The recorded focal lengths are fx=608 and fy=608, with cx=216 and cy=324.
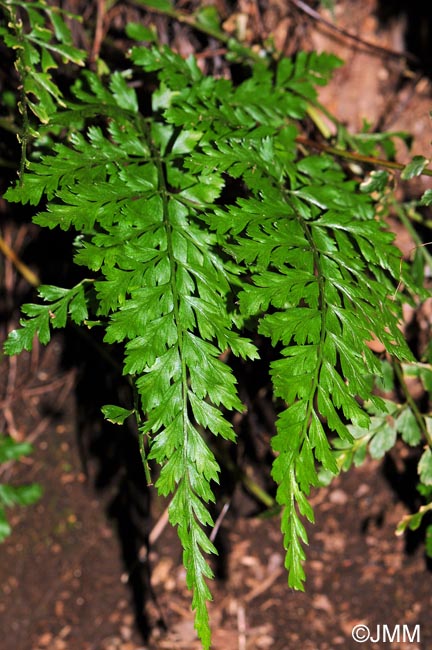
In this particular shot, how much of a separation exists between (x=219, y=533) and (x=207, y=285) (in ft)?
4.52

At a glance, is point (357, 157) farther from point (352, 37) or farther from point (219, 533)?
point (219, 533)

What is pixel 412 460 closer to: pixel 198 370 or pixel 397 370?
pixel 397 370

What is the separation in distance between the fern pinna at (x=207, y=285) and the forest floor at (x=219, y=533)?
759mm

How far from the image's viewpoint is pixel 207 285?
152cm

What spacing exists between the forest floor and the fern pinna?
0.76 meters

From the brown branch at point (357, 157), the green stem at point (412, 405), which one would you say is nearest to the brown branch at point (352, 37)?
the brown branch at point (357, 157)

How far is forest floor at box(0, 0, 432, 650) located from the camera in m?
2.36

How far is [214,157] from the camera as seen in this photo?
1628 mm

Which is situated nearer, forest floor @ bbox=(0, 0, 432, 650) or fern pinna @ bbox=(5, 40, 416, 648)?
fern pinna @ bbox=(5, 40, 416, 648)

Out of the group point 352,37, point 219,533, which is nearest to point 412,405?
point 219,533

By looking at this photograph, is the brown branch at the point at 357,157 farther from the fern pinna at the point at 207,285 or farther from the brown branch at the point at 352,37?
the brown branch at the point at 352,37

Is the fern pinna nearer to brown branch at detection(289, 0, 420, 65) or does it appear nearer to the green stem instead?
the green stem

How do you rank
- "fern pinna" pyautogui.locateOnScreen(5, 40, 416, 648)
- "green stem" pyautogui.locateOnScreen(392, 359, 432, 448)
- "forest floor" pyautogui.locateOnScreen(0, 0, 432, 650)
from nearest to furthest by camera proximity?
"fern pinna" pyautogui.locateOnScreen(5, 40, 416, 648) → "green stem" pyautogui.locateOnScreen(392, 359, 432, 448) → "forest floor" pyautogui.locateOnScreen(0, 0, 432, 650)

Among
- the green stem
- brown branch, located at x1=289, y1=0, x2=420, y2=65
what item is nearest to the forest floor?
brown branch, located at x1=289, y1=0, x2=420, y2=65
